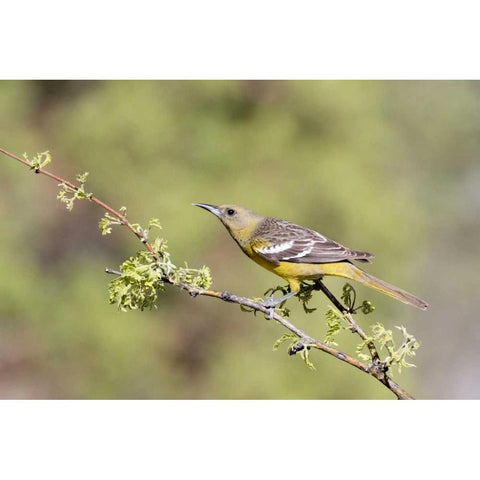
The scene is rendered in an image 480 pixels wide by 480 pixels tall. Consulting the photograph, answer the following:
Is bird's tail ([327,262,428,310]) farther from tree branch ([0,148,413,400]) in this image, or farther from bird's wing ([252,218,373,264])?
tree branch ([0,148,413,400])

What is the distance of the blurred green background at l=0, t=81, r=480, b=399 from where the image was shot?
4359mm

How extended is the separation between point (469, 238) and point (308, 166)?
109 centimetres

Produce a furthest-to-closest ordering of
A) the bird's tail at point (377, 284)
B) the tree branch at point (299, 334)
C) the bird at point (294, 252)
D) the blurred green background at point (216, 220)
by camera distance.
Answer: the blurred green background at point (216, 220) → the bird at point (294, 252) → the bird's tail at point (377, 284) → the tree branch at point (299, 334)

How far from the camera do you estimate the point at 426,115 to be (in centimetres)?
470

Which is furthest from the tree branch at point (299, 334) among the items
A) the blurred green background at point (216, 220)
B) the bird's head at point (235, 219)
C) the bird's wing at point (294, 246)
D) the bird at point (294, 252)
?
the blurred green background at point (216, 220)

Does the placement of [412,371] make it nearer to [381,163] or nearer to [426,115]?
[381,163]

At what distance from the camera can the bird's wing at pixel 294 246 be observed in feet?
8.04

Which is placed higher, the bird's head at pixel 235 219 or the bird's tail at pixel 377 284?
the bird's head at pixel 235 219

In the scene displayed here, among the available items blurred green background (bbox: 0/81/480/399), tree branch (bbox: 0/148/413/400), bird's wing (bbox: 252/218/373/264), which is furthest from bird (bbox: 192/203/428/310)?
blurred green background (bbox: 0/81/480/399)

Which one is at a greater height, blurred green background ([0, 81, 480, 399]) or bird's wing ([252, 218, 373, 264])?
blurred green background ([0, 81, 480, 399])

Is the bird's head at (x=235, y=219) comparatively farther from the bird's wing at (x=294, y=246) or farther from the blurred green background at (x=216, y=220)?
the blurred green background at (x=216, y=220)

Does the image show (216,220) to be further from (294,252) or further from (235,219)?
(294,252)

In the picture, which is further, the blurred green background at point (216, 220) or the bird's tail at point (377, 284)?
the blurred green background at point (216, 220)
